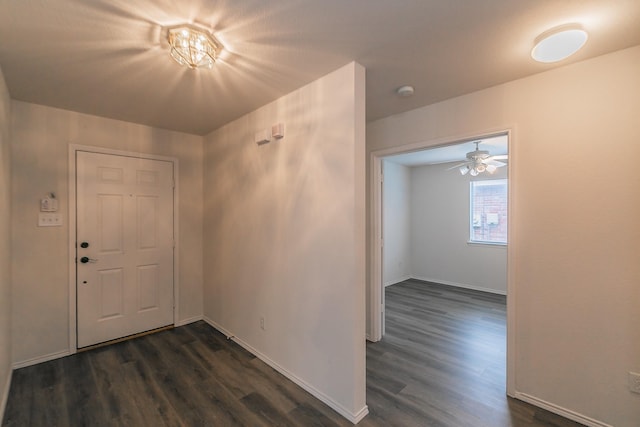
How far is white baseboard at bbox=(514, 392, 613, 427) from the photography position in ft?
6.01

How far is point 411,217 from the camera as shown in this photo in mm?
6270

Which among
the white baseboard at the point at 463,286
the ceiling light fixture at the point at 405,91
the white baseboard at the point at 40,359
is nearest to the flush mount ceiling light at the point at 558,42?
the ceiling light fixture at the point at 405,91

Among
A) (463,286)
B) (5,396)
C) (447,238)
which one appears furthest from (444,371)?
(447,238)

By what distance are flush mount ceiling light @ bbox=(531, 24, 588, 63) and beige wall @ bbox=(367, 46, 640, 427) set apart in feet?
1.40

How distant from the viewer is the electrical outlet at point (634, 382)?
1695mm

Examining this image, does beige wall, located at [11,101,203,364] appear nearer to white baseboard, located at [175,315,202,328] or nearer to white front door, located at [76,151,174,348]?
white front door, located at [76,151,174,348]

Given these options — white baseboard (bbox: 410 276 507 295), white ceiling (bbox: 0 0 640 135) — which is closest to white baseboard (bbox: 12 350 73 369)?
white ceiling (bbox: 0 0 640 135)

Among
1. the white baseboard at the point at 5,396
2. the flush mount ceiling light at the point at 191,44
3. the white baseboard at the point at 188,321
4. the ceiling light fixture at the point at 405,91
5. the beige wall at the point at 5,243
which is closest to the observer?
the flush mount ceiling light at the point at 191,44

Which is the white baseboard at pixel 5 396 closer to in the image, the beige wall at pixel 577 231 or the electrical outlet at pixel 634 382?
the beige wall at pixel 577 231

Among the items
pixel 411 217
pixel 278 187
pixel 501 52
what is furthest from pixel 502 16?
pixel 411 217

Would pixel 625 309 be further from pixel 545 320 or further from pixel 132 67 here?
pixel 132 67

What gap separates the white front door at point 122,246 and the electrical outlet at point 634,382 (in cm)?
423

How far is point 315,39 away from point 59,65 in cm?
185

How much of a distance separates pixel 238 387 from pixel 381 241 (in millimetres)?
2033
